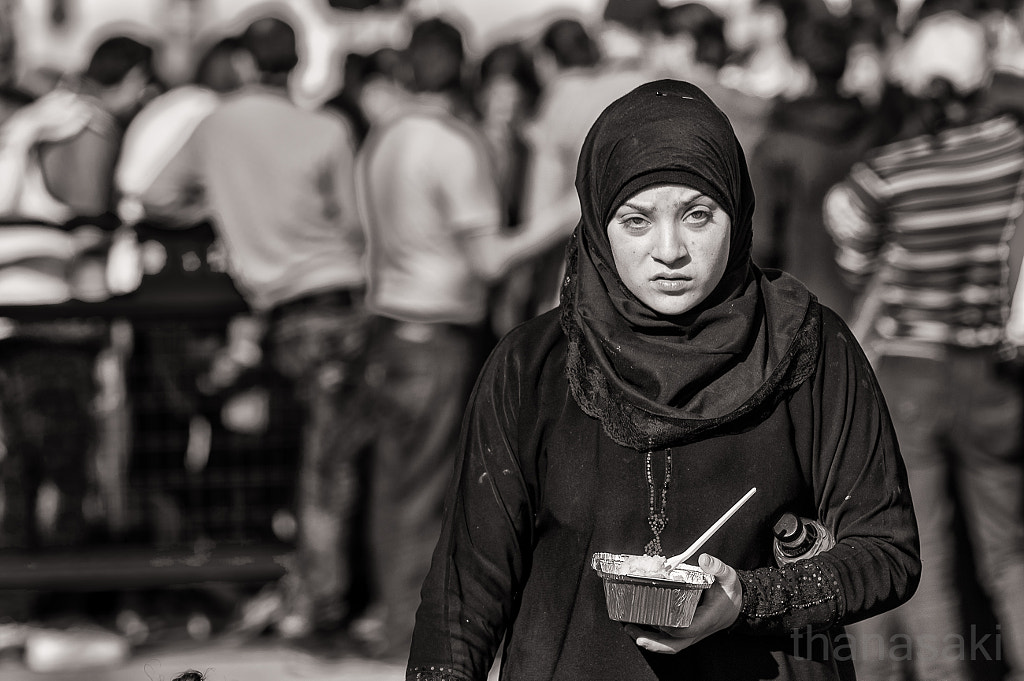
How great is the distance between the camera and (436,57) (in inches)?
239

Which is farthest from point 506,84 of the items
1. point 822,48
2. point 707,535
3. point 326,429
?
point 707,535

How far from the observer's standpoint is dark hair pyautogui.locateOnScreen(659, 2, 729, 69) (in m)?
6.34

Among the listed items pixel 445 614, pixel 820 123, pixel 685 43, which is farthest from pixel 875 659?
pixel 445 614

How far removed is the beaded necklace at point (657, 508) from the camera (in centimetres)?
233

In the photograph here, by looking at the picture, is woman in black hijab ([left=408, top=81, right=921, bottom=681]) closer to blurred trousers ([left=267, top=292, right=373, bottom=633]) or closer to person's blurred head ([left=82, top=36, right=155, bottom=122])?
blurred trousers ([left=267, top=292, right=373, bottom=633])

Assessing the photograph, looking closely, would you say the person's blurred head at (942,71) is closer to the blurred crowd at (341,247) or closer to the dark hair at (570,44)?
the blurred crowd at (341,247)

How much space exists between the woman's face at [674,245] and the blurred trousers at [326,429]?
3.84 m

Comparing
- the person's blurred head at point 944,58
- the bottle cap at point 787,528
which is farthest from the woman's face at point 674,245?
the person's blurred head at point 944,58

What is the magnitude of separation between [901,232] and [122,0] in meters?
4.33

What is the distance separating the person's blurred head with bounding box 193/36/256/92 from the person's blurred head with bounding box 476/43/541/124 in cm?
101

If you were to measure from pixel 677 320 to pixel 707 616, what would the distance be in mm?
456

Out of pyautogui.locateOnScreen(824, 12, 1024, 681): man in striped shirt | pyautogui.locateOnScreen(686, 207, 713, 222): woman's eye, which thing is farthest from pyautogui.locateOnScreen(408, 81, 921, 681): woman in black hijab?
pyautogui.locateOnScreen(824, 12, 1024, 681): man in striped shirt

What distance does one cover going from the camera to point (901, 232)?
224 inches

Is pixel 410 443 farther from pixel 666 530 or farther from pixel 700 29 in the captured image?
pixel 666 530
